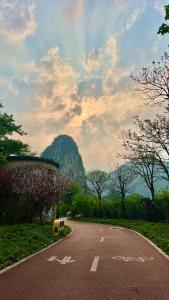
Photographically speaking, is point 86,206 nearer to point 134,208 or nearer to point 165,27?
point 134,208

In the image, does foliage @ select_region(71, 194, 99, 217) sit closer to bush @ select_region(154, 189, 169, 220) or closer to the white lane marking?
bush @ select_region(154, 189, 169, 220)

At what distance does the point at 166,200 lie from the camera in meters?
50.8

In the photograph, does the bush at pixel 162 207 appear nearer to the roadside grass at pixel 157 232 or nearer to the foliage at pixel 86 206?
the roadside grass at pixel 157 232

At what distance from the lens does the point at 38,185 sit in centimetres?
3566

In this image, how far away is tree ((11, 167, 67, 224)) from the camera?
Result: 34688mm

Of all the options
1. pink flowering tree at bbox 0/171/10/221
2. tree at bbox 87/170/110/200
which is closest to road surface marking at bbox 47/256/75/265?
pink flowering tree at bbox 0/171/10/221

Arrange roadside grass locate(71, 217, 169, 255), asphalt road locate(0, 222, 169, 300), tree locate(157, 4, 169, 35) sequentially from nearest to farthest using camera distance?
1. asphalt road locate(0, 222, 169, 300)
2. tree locate(157, 4, 169, 35)
3. roadside grass locate(71, 217, 169, 255)

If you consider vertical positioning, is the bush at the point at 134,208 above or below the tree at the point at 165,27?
above

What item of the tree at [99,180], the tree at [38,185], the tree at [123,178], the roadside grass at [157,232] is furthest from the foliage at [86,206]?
the roadside grass at [157,232]

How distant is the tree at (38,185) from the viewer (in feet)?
114

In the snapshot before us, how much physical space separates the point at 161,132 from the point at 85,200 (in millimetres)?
46678

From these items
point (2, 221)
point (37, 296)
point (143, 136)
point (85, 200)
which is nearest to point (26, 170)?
point (2, 221)

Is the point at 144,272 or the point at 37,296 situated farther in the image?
the point at 144,272

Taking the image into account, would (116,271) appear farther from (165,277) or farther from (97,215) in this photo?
(97,215)
